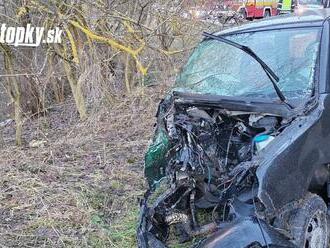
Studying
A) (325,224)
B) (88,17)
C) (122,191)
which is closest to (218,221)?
(325,224)

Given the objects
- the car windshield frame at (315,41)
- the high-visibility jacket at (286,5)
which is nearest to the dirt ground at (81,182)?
the car windshield frame at (315,41)

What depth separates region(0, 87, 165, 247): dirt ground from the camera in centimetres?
411

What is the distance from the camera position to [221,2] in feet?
35.4

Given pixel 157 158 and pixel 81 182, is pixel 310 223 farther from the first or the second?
pixel 81 182

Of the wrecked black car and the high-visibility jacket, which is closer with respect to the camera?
the wrecked black car

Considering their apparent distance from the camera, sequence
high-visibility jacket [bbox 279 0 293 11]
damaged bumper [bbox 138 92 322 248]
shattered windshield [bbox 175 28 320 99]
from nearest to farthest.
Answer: damaged bumper [bbox 138 92 322 248] → shattered windshield [bbox 175 28 320 99] → high-visibility jacket [bbox 279 0 293 11]

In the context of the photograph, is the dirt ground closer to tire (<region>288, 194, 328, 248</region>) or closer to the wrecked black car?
the wrecked black car

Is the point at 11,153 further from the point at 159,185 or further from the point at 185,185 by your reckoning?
the point at 185,185

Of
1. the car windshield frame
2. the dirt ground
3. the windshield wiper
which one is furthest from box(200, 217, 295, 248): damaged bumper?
the dirt ground

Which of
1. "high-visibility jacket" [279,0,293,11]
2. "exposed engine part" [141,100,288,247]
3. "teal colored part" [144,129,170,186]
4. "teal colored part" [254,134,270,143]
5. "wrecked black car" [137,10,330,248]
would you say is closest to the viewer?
"wrecked black car" [137,10,330,248]

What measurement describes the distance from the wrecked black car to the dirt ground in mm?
736

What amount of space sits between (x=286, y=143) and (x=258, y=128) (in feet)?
2.18

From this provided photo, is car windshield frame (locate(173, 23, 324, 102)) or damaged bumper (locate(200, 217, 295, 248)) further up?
car windshield frame (locate(173, 23, 324, 102))

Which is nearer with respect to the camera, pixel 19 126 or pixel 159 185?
pixel 159 185
